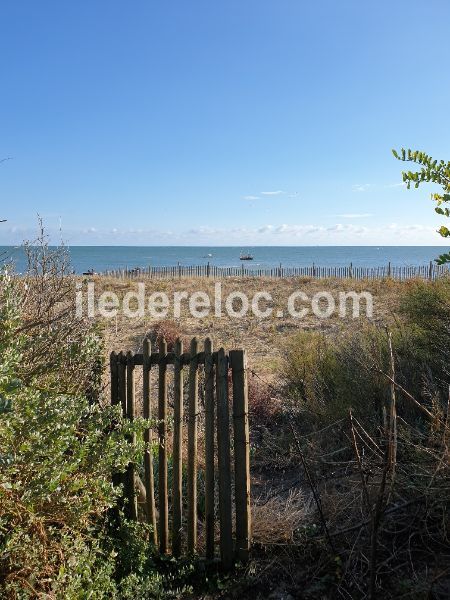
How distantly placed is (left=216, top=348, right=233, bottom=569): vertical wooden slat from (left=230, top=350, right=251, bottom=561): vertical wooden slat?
0.06 meters

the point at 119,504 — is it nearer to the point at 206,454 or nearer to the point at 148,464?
the point at 148,464

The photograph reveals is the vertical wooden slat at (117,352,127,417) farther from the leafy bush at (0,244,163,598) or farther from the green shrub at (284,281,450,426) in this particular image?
the green shrub at (284,281,450,426)

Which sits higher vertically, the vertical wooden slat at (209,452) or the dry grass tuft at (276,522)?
the vertical wooden slat at (209,452)

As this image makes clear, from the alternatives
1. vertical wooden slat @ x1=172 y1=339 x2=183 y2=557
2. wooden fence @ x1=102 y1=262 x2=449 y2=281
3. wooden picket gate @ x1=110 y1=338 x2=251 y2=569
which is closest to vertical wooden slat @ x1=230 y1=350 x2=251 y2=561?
wooden picket gate @ x1=110 y1=338 x2=251 y2=569

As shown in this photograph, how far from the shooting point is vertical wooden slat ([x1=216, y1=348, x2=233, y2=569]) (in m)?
3.36

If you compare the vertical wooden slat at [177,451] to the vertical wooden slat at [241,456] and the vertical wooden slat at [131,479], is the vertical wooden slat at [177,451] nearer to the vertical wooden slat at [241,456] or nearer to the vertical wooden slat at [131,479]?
the vertical wooden slat at [131,479]

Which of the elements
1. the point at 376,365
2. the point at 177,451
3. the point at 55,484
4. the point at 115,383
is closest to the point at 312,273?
the point at 376,365

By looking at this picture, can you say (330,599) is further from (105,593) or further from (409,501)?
(105,593)

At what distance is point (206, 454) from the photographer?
11.2ft

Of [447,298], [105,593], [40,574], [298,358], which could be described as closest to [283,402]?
[298,358]

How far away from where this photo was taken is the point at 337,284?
27.5 m

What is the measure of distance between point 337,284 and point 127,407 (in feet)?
81.4

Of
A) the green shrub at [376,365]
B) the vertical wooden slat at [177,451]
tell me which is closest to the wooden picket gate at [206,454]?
the vertical wooden slat at [177,451]

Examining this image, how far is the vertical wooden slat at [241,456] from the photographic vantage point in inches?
133
